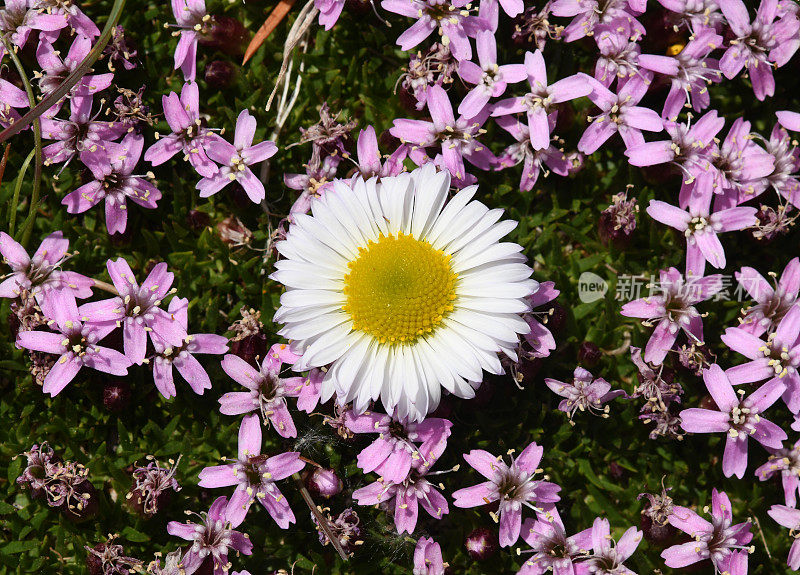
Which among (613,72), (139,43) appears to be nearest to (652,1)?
(613,72)

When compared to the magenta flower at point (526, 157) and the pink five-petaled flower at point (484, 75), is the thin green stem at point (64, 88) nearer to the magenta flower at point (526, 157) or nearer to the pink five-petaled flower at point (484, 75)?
the pink five-petaled flower at point (484, 75)

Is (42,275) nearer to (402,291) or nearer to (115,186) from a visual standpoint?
(115,186)

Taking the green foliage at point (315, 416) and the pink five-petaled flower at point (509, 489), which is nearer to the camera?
the pink five-petaled flower at point (509, 489)

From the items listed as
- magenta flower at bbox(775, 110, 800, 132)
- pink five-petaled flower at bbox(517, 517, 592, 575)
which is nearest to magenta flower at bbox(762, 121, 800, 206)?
magenta flower at bbox(775, 110, 800, 132)

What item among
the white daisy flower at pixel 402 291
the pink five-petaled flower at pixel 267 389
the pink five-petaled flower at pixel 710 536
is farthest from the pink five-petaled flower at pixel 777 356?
the pink five-petaled flower at pixel 267 389

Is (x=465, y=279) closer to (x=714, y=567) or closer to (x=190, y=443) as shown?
(x=190, y=443)

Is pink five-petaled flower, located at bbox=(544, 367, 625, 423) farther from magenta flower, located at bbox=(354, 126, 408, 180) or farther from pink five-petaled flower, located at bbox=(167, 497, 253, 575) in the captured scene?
pink five-petaled flower, located at bbox=(167, 497, 253, 575)

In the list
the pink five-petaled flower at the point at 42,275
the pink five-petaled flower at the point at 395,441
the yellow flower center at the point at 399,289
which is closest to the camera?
the yellow flower center at the point at 399,289
